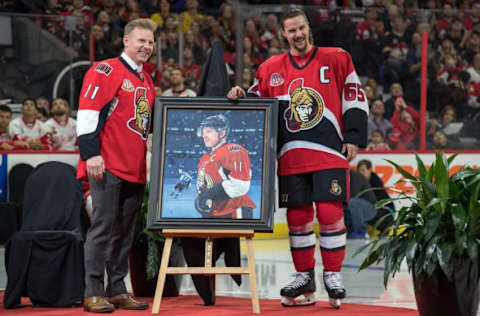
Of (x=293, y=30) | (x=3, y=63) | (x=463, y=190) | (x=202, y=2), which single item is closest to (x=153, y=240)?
(x=293, y=30)

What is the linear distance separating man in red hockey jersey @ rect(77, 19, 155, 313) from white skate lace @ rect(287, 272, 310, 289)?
84cm

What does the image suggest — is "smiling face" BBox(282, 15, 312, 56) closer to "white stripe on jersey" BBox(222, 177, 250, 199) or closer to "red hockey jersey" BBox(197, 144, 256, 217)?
"red hockey jersey" BBox(197, 144, 256, 217)

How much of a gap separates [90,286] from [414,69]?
22.4 feet

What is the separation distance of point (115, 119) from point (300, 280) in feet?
4.56

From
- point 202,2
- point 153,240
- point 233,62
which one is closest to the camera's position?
point 153,240

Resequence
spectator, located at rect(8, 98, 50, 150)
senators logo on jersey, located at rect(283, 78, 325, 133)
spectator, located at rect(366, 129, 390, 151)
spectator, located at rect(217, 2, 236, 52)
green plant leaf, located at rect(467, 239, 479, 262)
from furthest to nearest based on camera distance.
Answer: spectator, located at rect(366, 129, 390, 151) → spectator, located at rect(217, 2, 236, 52) → spectator, located at rect(8, 98, 50, 150) → senators logo on jersey, located at rect(283, 78, 325, 133) → green plant leaf, located at rect(467, 239, 479, 262)

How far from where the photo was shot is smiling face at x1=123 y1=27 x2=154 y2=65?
16.8 ft

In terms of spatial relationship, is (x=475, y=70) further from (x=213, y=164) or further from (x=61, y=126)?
(x=213, y=164)

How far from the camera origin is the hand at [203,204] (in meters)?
5.01

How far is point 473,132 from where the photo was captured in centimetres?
1104

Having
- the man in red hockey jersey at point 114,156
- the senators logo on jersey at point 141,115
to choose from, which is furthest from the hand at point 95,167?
the senators logo on jersey at point 141,115

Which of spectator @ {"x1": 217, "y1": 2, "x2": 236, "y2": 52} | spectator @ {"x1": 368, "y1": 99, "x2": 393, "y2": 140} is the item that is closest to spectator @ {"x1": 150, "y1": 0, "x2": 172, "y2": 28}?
spectator @ {"x1": 217, "y1": 2, "x2": 236, "y2": 52}

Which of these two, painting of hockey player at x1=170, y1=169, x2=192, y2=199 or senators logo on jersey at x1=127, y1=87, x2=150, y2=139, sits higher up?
senators logo on jersey at x1=127, y1=87, x2=150, y2=139

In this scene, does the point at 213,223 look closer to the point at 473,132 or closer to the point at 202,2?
the point at 473,132
